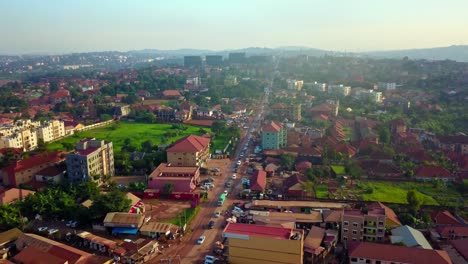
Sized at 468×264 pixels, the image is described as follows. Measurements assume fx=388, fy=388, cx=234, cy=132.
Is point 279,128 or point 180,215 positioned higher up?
point 279,128

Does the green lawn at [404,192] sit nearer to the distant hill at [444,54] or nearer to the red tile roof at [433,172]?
the red tile roof at [433,172]

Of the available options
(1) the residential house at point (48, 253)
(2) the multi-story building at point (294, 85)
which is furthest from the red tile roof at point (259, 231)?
(2) the multi-story building at point (294, 85)

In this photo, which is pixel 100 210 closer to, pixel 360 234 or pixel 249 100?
pixel 360 234

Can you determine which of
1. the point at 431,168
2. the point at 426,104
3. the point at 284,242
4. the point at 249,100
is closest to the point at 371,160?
the point at 431,168

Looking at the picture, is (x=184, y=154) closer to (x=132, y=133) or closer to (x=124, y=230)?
(x=124, y=230)

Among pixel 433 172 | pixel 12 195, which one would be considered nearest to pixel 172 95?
pixel 12 195

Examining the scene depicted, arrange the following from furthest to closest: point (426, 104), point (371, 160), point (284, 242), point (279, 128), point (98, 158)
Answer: point (426, 104) → point (279, 128) → point (371, 160) → point (98, 158) → point (284, 242)

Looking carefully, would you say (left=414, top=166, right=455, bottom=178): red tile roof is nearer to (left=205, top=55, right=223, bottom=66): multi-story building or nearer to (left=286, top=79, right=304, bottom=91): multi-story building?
(left=286, top=79, right=304, bottom=91): multi-story building
